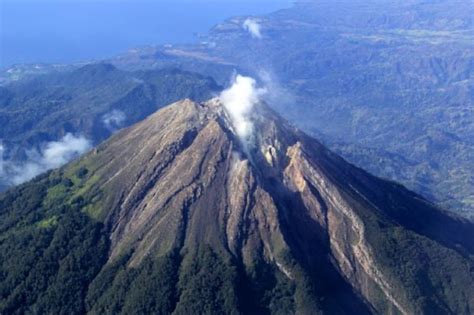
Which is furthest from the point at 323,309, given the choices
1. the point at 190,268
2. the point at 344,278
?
the point at 190,268

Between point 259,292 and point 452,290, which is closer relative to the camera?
point 259,292

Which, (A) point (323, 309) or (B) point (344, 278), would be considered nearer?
(A) point (323, 309)

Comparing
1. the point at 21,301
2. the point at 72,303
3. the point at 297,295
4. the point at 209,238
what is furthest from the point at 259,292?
the point at 21,301

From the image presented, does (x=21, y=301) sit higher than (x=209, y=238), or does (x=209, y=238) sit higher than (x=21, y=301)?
(x=209, y=238)

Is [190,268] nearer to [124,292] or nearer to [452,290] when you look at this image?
[124,292]

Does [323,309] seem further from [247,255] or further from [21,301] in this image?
[21,301]

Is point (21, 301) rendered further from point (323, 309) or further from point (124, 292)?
point (323, 309)

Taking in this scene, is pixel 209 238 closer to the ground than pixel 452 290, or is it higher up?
higher up
